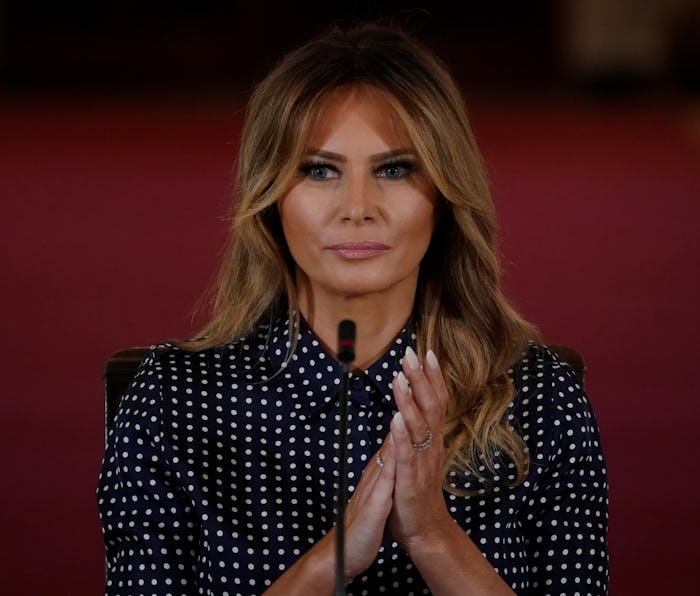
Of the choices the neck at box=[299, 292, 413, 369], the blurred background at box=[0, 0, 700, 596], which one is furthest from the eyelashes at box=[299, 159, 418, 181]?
the blurred background at box=[0, 0, 700, 596]

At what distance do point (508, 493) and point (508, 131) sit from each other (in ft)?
23.0

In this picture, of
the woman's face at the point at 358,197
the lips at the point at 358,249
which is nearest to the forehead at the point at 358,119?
the woman's face at the point at 358,197

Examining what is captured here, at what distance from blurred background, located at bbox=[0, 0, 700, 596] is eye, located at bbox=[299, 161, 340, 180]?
1.60ft

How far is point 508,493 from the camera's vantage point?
200cm

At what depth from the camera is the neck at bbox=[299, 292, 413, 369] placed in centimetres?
204

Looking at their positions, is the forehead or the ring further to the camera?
the forehead

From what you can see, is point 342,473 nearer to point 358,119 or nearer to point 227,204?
point 358,119

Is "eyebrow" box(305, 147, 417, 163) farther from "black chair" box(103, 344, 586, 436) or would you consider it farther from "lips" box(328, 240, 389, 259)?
"black chair" box(103, 344, 586, 436)

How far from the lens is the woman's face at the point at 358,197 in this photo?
1.95 meters

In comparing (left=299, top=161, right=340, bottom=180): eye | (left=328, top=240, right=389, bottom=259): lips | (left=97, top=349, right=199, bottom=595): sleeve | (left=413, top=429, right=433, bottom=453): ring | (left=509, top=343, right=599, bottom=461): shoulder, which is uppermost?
(left=299, top=161, right=340, bottom=180): eye

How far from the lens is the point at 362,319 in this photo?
2051 millimetres
